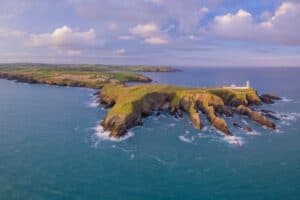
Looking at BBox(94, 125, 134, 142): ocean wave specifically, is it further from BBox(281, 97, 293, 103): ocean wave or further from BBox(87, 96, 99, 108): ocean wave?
BBox(281, 97, 293, 103): ocean wave

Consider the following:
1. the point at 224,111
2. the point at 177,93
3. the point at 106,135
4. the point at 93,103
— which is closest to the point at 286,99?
the point at 224,111

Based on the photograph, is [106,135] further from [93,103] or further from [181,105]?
[93,103]

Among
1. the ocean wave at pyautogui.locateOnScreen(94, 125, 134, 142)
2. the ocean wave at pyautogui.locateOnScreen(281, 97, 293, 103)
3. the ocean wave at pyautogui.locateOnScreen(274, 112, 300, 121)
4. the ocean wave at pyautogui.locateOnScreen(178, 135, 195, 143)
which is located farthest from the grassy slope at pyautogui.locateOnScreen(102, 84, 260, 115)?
the ocean wave at pyautogui.locateOnScreen(178, 135, 195, 143)

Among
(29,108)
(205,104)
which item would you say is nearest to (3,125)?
(29,108)

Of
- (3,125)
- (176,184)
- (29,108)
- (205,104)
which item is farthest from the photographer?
(29,108)

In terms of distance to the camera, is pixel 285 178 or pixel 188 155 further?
pixel 188 155

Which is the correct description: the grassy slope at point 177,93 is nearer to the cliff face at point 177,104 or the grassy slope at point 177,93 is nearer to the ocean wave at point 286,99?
the cliff face at point 177,104

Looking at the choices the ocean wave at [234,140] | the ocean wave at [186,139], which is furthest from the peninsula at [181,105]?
the ocean wave at [186,139]

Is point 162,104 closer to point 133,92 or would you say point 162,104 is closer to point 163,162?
point 133,92
